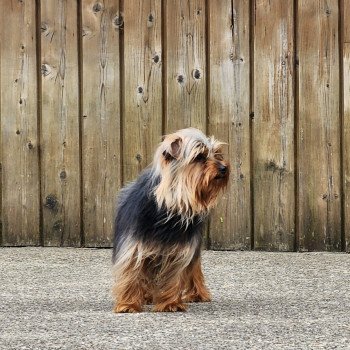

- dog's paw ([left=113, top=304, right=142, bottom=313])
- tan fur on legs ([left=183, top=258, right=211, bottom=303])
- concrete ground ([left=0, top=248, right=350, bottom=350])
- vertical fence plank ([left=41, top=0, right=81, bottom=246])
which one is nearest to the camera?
concrete ground ([left=0, top=248, right=350, bottom=350])

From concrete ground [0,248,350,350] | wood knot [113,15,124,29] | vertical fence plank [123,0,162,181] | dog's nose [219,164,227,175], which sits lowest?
concrete ground [0,248,350,350]

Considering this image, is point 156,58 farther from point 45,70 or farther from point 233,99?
point 45,70

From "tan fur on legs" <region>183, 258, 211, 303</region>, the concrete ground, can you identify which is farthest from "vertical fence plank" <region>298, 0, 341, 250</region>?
"tan fur on legs" <region>183, 258, 211, 303</region>

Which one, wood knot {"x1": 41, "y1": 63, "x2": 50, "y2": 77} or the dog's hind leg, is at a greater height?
wood knot {"x1": 41, "y1": 63, "x2": 50, "y2": 77}

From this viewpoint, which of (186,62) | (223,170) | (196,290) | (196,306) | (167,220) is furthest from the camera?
(186,62)

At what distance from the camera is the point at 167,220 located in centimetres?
667

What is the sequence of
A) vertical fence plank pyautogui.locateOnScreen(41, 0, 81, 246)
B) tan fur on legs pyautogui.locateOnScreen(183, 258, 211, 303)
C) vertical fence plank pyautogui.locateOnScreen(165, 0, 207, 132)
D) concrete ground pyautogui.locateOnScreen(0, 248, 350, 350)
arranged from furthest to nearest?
vertical fence plank pyautogui.locateOnScreen(41, 0, 81, 246)
vertical fence plank pyautogui.locateOnScreen(165, 0, 207, 132)
tan fur on legs pyautogui.locateOnScreen(183, 258, 211, 303)
concrete ground pyautogui.locateOnScreen(0, 248, 350, 350)

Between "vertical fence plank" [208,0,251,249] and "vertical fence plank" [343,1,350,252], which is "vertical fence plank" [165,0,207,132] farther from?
"vertical fence plank" [343,1,350,252]

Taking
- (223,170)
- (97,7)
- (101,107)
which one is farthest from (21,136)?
(223,170)

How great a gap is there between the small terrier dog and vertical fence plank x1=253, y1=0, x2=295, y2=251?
2349 mm

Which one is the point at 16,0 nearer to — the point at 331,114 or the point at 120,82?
the point at 120,82

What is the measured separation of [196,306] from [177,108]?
2.56 m

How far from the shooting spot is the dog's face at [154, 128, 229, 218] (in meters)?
6.45

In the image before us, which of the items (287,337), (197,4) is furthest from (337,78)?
(287,337)
